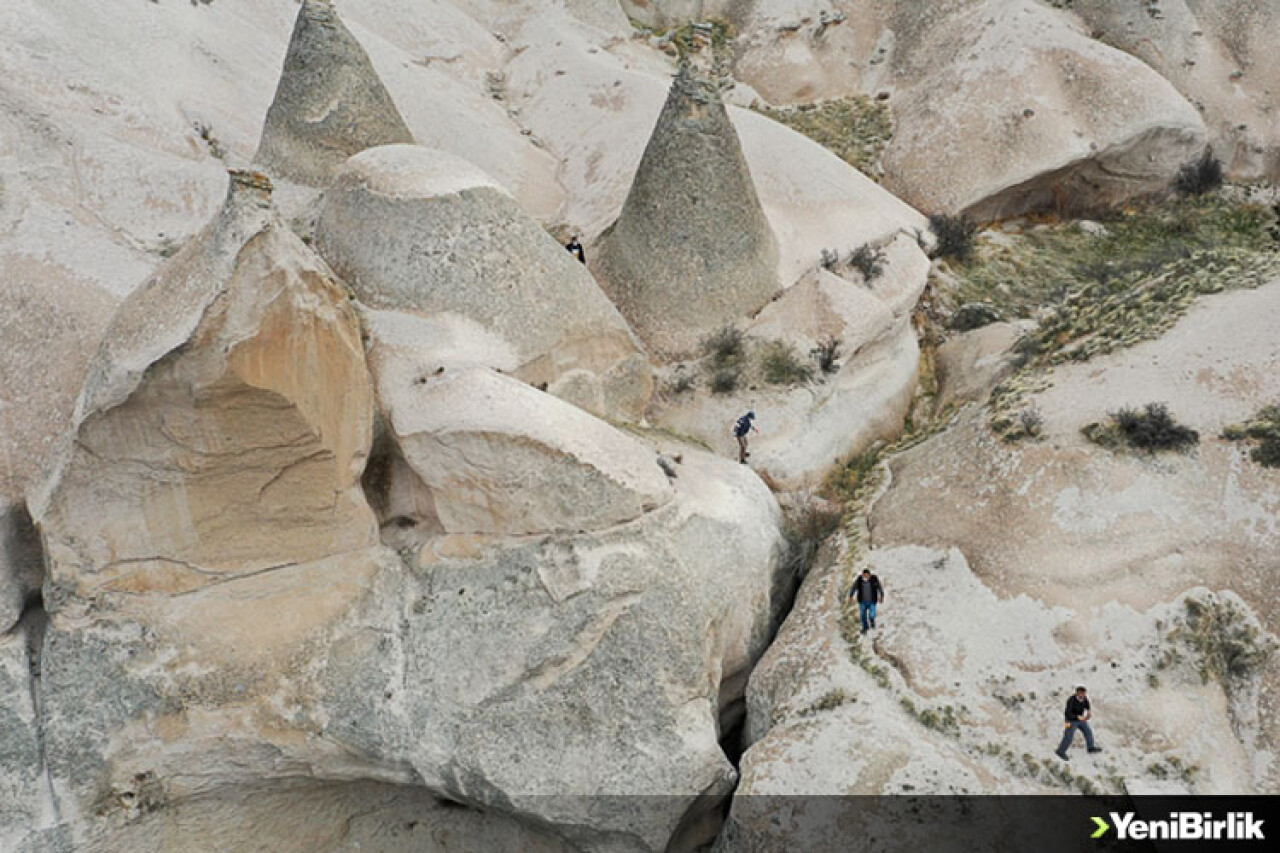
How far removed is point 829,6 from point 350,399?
17.2 meters

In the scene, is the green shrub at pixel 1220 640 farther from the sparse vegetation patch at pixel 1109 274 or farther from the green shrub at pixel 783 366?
the green shrub at pixel 783 366

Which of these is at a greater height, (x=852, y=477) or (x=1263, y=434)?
(x=1263, y=434)

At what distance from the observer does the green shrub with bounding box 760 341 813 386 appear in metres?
11.7

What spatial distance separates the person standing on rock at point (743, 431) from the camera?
1077 cm

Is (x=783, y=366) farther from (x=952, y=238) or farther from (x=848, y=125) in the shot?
(x=848, y=125)

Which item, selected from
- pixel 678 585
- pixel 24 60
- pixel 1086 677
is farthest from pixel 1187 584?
pixel 24 60

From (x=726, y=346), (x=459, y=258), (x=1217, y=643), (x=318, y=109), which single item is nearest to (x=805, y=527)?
(x=726, y=346)

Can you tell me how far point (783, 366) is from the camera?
1173cm

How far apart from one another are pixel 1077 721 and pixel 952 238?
9430 mm

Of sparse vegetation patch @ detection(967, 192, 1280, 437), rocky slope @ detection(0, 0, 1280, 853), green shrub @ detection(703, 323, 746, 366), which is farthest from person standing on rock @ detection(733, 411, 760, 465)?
sparse vegetation patch @ detection(967, 192, 1280, 437)

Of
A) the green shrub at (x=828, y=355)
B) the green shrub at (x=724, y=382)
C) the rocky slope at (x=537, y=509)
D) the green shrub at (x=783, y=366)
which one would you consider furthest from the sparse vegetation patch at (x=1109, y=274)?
the green shrub at (x=724, y=382)

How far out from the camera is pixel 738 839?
7598 mm

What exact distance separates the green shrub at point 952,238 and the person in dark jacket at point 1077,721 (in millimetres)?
9038

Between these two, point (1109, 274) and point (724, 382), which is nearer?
point (724, 382)
